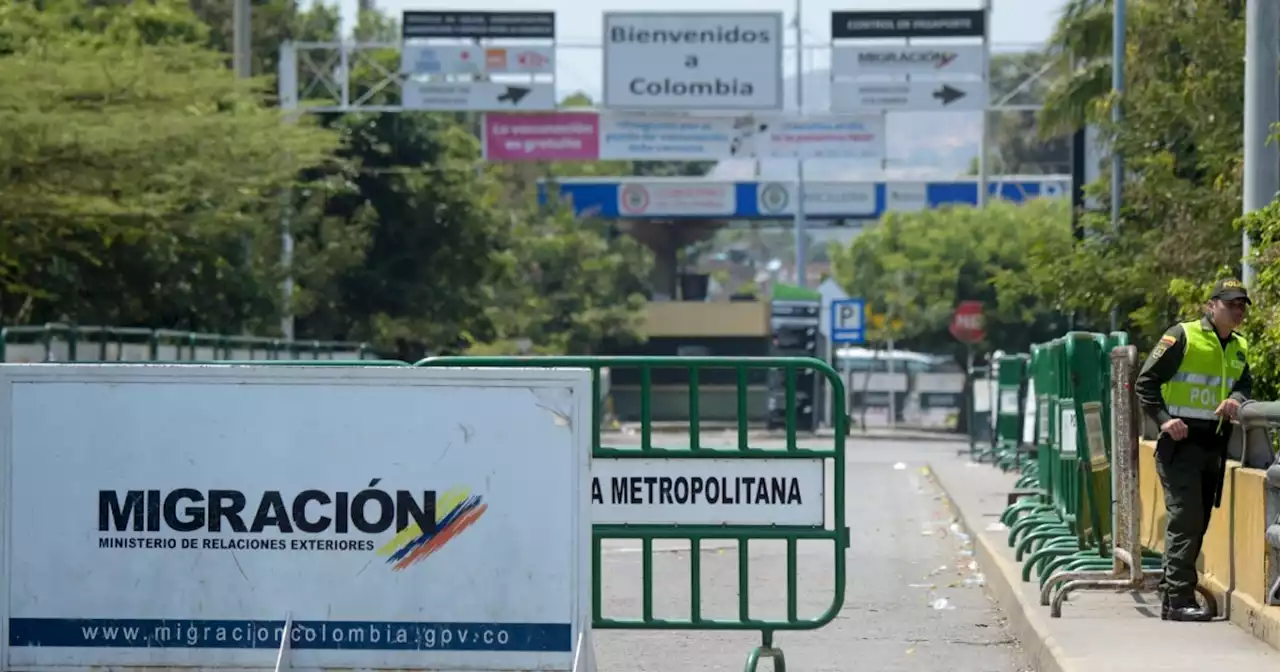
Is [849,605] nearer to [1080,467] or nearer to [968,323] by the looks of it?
[1080,467]

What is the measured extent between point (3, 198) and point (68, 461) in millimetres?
14848

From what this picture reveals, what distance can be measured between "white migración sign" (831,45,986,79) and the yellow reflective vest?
2702cm

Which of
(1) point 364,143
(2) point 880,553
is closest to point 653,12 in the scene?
(1) point 364,143

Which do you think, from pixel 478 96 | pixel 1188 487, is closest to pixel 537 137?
pixel 478 96

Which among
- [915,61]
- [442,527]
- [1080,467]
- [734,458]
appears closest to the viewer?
[442,527]

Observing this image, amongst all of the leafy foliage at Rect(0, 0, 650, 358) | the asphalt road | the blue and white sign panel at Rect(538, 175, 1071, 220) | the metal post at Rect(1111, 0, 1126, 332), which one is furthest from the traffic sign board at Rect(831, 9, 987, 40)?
the blue and white sign panel at Rect(538, 175, 1071, 220)

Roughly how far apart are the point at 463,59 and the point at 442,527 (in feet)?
97.3

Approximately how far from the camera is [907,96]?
121 feet

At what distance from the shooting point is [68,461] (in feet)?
26.3

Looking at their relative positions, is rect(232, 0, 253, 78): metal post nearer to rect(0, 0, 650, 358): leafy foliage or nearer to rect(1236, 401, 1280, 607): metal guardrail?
rect(0, 0, 650, 358): leafy foliage

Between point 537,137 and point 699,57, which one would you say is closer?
point 699,57

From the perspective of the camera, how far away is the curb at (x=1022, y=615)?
9.55 m

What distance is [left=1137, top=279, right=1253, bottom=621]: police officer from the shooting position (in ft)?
33.0

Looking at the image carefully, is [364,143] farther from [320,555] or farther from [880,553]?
[320,555]
